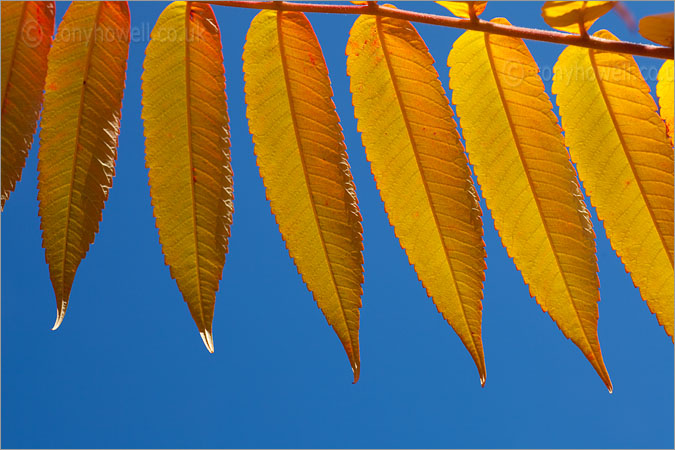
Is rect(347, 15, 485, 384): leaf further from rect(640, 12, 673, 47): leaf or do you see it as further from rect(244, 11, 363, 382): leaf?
rect(640, 12, 673, 47): leaf

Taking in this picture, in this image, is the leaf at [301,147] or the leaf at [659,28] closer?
the leaf at [659,28]

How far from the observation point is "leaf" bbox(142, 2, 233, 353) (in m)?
1.24

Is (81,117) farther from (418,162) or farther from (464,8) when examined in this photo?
(464,8)

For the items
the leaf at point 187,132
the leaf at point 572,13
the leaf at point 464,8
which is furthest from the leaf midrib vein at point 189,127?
the leaf at point 572,13

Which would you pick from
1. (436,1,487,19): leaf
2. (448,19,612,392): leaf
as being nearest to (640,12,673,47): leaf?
(448,19,612,392): leaf

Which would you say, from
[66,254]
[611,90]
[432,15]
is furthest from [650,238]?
[66,254]

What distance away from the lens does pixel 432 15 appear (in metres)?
1.22

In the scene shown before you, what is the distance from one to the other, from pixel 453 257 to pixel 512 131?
0.30m

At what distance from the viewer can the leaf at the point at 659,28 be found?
1.15 metres

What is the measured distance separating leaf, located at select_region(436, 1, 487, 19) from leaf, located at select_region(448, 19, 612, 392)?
0.05m

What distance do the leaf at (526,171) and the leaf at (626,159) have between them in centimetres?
6

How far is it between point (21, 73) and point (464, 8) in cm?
96

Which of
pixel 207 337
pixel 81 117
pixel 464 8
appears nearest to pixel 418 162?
pixel 464 8

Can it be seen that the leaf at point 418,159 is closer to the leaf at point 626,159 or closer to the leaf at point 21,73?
the leaf at point 626,159
